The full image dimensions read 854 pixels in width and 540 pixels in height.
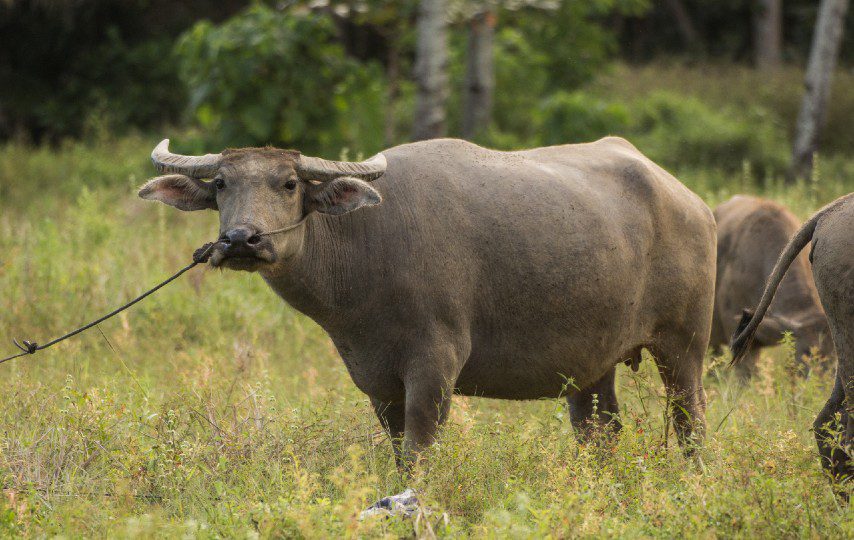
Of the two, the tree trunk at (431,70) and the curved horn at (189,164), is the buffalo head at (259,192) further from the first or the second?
the tree trunk at (431,70)

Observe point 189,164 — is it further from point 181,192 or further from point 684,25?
point 684,25

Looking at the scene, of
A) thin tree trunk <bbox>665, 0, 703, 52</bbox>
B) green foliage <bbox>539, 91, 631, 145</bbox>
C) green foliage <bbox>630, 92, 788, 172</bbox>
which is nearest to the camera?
green foliage <bbox>539, 91, 631, 145</bbox>

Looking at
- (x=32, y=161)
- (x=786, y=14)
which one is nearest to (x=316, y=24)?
(x=32, y=161)

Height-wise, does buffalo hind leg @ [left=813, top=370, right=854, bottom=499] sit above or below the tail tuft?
below

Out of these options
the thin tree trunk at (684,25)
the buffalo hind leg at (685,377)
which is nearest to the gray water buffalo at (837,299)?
the buffalo hind leg at (685,377)

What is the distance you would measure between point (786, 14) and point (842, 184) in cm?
1804

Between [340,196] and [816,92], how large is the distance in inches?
498

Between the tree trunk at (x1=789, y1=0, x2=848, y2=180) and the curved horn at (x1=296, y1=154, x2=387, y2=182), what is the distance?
465 inches

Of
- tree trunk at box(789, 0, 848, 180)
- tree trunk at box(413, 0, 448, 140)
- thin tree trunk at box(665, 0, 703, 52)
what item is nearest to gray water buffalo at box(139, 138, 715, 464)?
tree trunk at box(413, 0, 448, 140)

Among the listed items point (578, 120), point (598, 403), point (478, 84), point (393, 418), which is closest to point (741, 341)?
point (598, 403)

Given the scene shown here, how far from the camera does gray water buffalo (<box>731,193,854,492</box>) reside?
4777mm

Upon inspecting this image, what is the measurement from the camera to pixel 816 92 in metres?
16.0

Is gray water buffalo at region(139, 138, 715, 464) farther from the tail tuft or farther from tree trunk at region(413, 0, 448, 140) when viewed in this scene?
tree trunk at region(413, 0, 448, 140)

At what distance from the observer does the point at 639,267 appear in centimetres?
591
